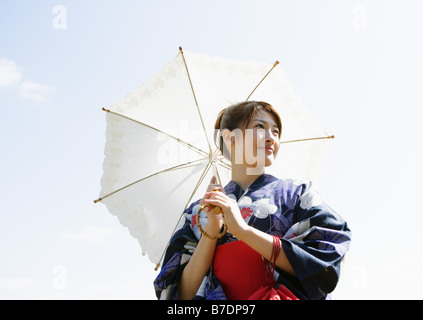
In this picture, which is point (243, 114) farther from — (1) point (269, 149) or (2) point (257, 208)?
(2) point (257, 208)

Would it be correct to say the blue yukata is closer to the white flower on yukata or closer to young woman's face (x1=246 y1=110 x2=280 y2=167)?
the white flower on yukata

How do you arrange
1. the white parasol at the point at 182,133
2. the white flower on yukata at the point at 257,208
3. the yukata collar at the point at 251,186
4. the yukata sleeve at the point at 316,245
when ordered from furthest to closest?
the white parasol at the point at 182,133
the yukata collar at the point at 251,186
the white flower on yukata at the point at 257,208
the yukata sleeve at the point at 316,245

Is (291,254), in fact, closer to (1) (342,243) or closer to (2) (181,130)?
(1) (342,243)

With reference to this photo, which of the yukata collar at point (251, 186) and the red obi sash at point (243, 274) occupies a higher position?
the yukata collar at point (251, 186)

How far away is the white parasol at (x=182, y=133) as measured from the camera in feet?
12.8

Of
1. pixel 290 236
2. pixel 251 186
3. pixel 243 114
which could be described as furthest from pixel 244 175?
pixel 290 236

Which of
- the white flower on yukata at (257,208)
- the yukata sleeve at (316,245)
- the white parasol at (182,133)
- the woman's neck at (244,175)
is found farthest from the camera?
the white parasol at (182,133)

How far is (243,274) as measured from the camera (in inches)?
99.7

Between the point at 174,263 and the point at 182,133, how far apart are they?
1.45 metres

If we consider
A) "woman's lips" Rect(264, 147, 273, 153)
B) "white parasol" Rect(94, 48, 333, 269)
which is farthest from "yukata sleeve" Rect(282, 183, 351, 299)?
"white parasol" Rect(94, 48, 333, 269)

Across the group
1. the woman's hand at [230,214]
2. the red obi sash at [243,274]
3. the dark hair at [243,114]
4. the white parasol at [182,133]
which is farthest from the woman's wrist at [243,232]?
the white parasol at [182,133]

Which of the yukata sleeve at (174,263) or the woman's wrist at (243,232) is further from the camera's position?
the yukata sleeve at (174,263)

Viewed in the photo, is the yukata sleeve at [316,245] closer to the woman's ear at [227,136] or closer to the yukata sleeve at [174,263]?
the yukata sleeve at [174,263]
